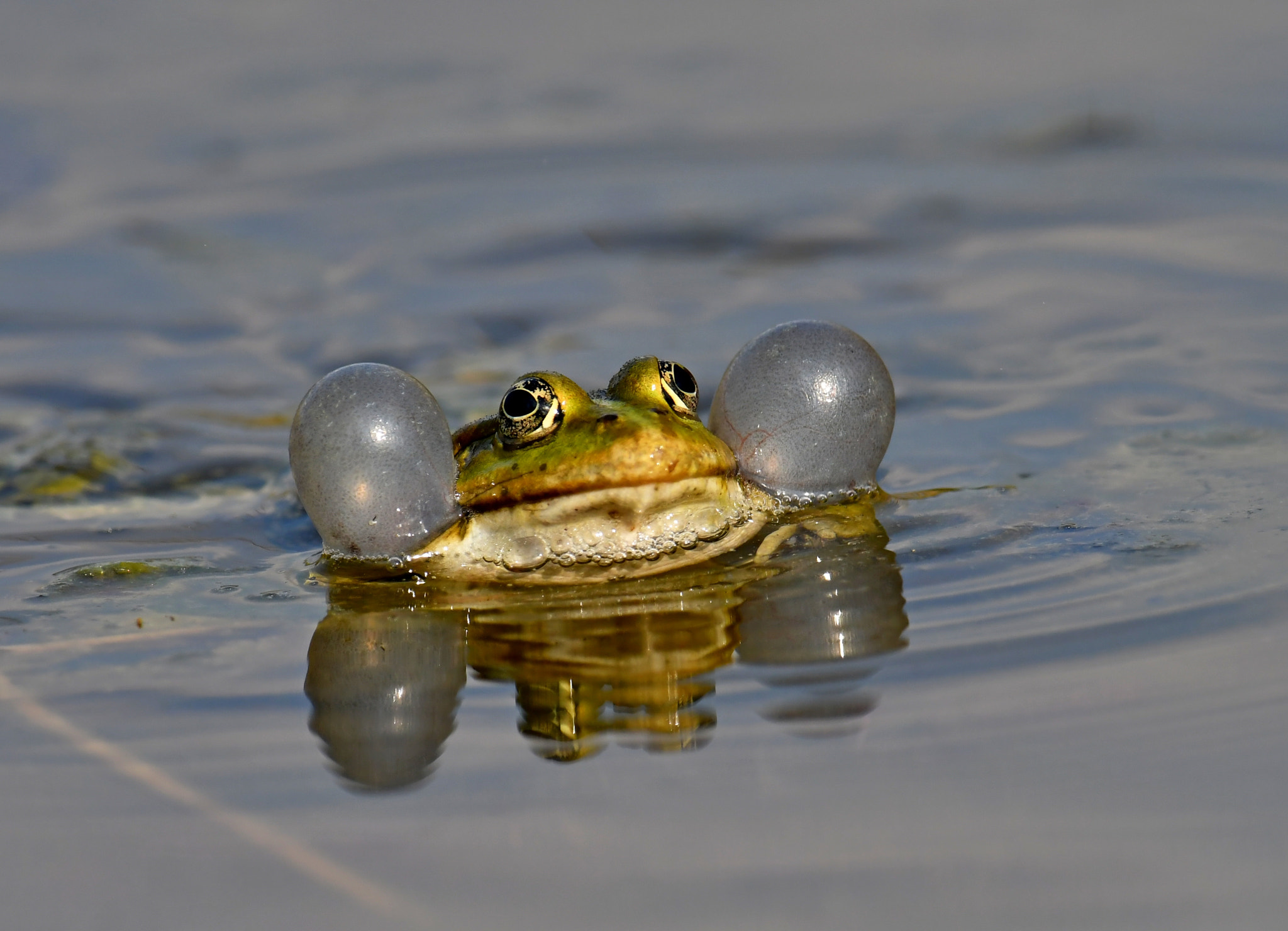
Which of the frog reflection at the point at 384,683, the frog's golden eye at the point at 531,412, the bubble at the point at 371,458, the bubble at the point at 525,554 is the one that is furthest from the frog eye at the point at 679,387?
the frog reflection at the point at 384,683

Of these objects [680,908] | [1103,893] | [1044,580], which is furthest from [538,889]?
[1044,580]

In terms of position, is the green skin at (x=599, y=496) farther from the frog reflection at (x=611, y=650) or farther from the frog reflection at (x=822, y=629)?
the frog reflection at (x=822, y=629)

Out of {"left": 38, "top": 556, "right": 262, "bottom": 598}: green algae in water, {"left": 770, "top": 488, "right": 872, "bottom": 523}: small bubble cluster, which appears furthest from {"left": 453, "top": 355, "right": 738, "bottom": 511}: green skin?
{"left": 38, "top": 556, "right": 262, "bottom": 598}: green algae in water

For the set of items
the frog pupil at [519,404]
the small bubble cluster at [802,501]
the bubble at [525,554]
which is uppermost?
the frog pupil at [519,404]

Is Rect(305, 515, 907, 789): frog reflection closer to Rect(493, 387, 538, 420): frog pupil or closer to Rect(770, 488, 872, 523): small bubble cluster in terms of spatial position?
Rect(770, 488, 872, 523): small bubble cluster

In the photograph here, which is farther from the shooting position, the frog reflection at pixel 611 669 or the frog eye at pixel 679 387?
the frog eye at pixel 679 387

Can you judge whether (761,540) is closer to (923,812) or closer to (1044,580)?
(1044,580)
